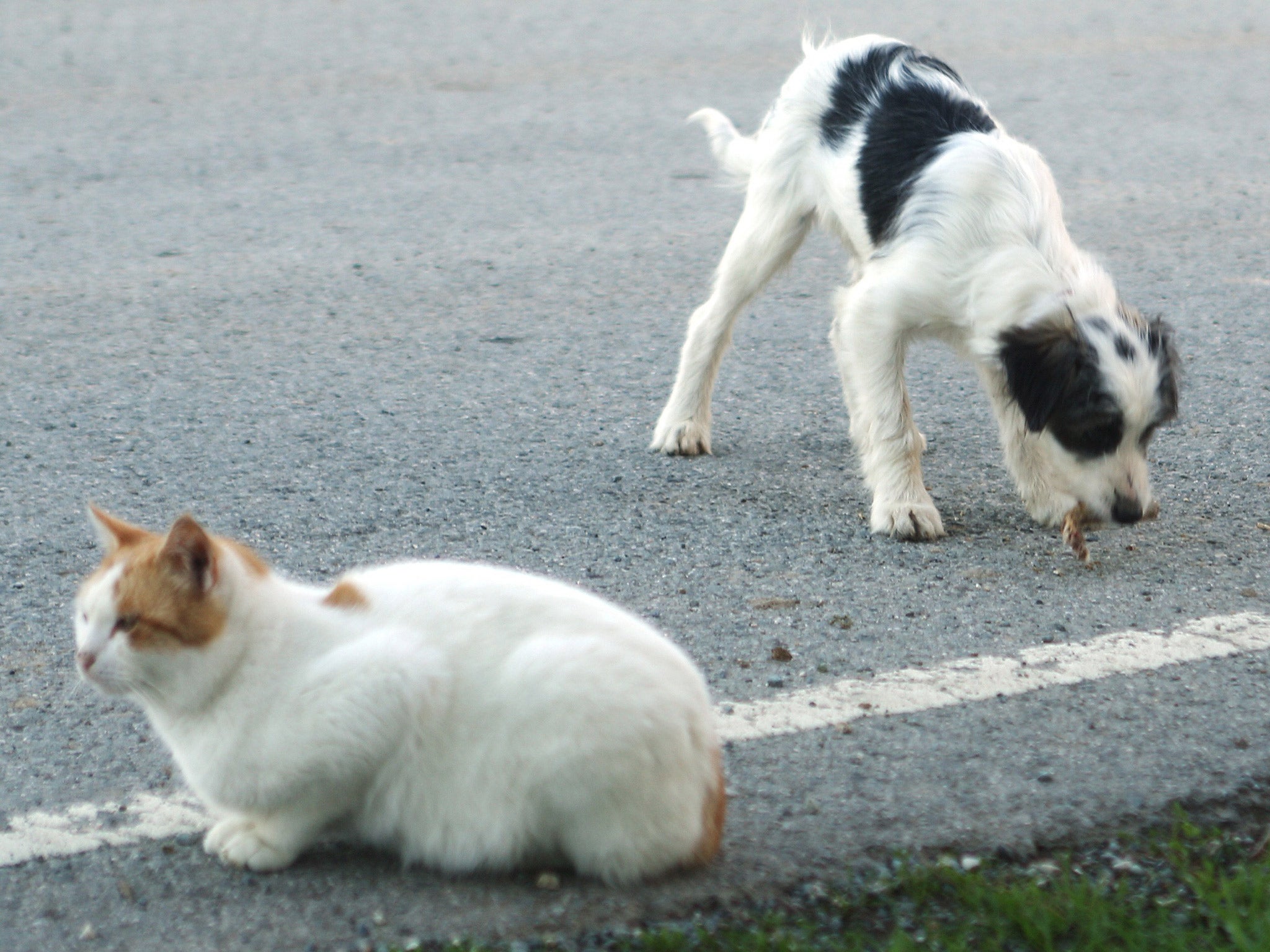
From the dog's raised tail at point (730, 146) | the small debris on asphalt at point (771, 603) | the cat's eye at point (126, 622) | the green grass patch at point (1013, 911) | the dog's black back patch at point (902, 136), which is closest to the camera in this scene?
the green grass patch at point (1013, 911)

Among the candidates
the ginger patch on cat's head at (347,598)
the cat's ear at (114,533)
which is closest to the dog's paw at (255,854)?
the ginger patch on cat's head at (347,598)

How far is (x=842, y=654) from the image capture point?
3.41 meters

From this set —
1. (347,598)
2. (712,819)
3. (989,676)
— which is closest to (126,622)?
(347,598)

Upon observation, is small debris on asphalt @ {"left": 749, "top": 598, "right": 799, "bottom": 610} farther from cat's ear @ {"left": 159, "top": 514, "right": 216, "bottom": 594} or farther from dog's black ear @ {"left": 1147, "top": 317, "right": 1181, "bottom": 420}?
cat's ear @ {"left": 159, "top": 514, "right": 216, "bottom": 594}

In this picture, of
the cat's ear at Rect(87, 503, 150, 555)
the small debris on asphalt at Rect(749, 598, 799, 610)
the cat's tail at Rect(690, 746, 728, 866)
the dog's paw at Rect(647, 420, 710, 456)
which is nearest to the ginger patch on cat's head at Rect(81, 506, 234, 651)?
the cat's ear at Rect(87, 503, 150, 555)

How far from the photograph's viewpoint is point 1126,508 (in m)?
4.00

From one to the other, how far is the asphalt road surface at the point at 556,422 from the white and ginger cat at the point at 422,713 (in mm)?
100

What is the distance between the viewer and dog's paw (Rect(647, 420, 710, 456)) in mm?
4941

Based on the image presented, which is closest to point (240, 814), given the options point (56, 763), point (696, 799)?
point (56, 763)

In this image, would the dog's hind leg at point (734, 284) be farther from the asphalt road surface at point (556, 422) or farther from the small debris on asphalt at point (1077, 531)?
the small debris on asphalt at point (1077, 531)

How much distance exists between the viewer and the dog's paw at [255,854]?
2.50 metres

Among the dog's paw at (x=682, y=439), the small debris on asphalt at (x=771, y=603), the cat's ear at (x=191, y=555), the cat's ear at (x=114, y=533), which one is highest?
the cat's ear at (x=191, y=555)

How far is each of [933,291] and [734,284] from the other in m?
1.02

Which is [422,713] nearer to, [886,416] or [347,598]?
[347,598]
